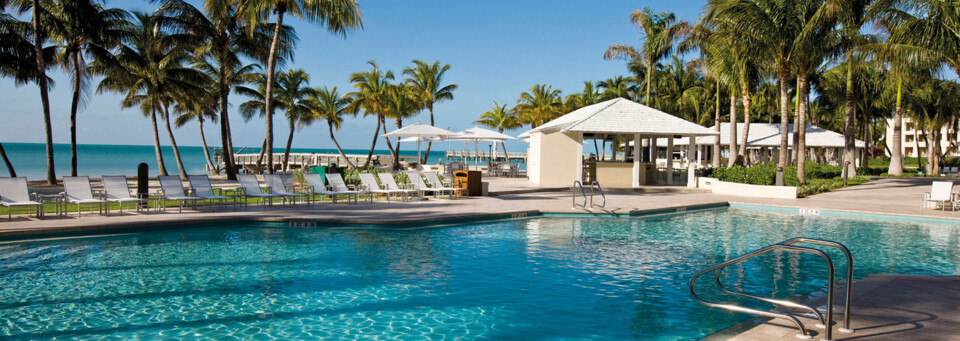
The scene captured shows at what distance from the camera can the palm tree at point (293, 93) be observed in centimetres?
3450

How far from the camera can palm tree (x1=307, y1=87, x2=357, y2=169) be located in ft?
120

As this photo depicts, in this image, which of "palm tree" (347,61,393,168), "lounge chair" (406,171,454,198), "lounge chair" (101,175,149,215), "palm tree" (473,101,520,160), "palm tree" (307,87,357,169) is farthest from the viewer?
"palm tree" (473,101,520,160)

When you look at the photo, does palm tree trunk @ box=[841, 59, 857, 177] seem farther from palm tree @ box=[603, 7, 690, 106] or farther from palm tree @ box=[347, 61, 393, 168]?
palm tree @ box=[347, 61, 393, 168]

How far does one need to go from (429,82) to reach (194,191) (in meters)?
25.4

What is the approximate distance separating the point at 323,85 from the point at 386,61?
4.99m

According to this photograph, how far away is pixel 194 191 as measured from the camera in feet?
40.7

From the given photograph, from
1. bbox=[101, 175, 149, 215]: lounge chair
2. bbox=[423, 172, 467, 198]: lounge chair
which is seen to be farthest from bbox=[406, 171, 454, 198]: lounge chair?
bbox=[101, 175, 149, 215]: lounge chair

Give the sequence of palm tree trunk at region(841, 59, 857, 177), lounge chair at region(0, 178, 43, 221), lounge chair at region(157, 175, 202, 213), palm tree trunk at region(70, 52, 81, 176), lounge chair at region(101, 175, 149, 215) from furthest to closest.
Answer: palm tree trunk at region(841, 59, 857, 177), palm tree trunk at region(70, 52, 81, 176), lounge chair at region(157, 175, 202, 213), lounge chair at region(101, 175, 149, 215), lounge chair at region(0, 178, 43, 221)

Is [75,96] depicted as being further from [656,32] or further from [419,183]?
[656,32]

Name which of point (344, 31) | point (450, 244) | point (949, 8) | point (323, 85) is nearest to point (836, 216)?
point (949, 8)

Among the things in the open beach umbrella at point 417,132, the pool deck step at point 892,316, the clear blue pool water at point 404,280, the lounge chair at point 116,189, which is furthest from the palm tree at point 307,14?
the pool deck step at point 892,316

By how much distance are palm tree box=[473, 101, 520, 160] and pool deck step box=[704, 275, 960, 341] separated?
36.3m

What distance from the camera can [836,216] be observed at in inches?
553

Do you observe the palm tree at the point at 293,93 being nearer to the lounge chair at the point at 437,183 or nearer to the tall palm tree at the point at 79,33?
the tall palm tree at the point at 79,33
